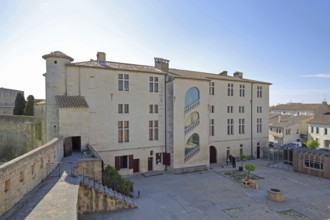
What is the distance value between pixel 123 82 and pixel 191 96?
7.23 metres

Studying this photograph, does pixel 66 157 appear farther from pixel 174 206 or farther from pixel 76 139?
pixel 174 206

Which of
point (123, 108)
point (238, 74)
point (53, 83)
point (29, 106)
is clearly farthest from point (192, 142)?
point (29, 106)

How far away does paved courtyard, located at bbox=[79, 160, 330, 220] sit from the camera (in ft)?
41.0

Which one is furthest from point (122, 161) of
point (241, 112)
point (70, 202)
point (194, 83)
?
point (241, 112)

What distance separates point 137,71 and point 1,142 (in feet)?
72.1

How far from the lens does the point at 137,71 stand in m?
20.9

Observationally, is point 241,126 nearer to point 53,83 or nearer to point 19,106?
point 53,83

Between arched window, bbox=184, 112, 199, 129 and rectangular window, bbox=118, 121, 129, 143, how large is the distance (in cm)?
608

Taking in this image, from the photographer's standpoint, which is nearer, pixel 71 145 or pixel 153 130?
pixel 71 145

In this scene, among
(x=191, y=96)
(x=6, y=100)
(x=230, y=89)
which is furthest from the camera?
(x=6, y=100)

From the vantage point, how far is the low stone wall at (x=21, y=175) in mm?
7527

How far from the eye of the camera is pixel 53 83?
17547mm

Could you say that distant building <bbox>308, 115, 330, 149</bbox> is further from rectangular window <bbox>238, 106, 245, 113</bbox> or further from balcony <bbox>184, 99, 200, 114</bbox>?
balcony <bbox>184, 99, 200, 114</bbox>

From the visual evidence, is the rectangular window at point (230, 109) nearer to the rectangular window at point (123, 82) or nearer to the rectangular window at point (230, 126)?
the rectangular window at point (230, 126)
